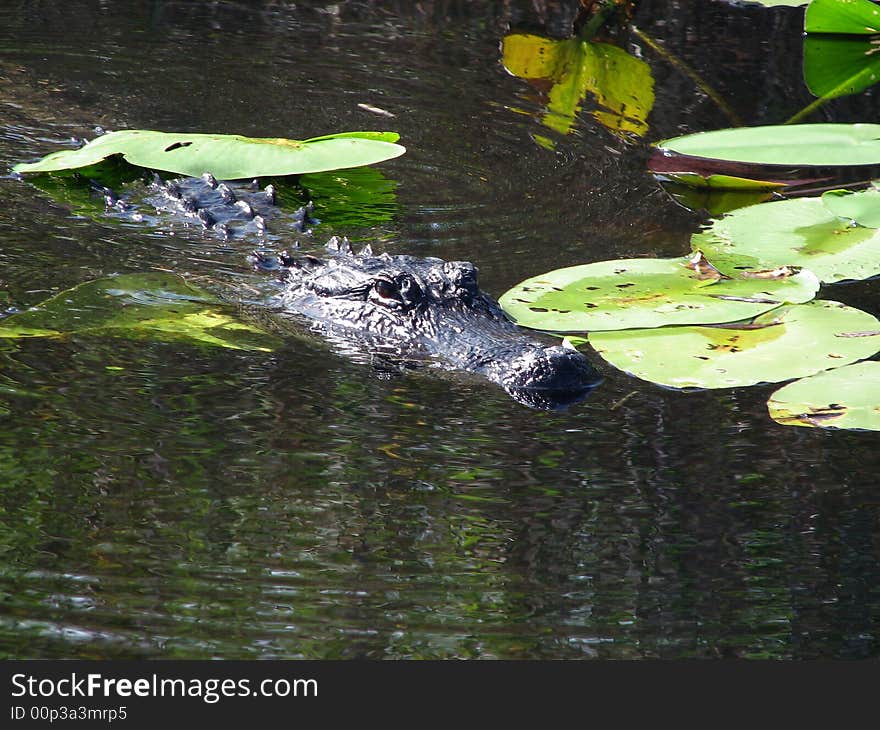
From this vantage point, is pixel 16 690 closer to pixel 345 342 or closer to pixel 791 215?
pixel 345 342

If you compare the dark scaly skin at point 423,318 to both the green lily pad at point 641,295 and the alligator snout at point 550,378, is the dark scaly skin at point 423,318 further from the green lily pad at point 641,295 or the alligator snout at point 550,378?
the green lily pad at point 641,295

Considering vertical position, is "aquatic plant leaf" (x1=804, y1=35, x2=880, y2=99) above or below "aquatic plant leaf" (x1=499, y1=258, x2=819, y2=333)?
above

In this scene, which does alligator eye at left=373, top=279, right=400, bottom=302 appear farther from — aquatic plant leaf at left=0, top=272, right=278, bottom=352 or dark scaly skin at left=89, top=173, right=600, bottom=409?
aquatic plant leaf at left=0, top=272, right=278, bottom=352

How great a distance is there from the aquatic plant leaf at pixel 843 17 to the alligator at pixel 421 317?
310 cm

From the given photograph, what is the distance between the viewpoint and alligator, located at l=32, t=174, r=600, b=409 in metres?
3.67

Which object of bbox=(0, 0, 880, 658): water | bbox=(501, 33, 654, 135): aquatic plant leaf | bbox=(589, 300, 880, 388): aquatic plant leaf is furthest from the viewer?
bbox=(501, 33, 654, 135): aquatic plant leaf

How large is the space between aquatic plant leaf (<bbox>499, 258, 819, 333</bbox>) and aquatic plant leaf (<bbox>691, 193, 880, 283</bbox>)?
103 millimetres

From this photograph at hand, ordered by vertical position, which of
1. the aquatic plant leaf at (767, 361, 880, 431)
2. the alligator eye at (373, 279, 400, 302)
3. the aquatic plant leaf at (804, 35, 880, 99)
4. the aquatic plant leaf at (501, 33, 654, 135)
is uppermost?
the aquatic plant leaf at (804, 35, 880, 99)

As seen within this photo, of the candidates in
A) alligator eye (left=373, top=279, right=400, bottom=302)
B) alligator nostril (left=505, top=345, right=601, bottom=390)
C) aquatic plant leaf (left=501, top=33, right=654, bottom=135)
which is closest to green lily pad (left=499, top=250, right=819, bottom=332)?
alligator nostril (left=505, top=345, right=601, bottom=390)

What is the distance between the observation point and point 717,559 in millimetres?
2857

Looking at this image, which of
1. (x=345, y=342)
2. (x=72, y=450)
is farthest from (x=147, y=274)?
(x=72, y=450)

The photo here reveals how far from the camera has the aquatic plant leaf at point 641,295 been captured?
3932 mm

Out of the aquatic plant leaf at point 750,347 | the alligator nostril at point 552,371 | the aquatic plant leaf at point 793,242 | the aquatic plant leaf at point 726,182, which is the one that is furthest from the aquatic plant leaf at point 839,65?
the alligator nostril at point 552,371

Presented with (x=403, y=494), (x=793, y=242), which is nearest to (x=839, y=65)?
(x=793, y=242)
